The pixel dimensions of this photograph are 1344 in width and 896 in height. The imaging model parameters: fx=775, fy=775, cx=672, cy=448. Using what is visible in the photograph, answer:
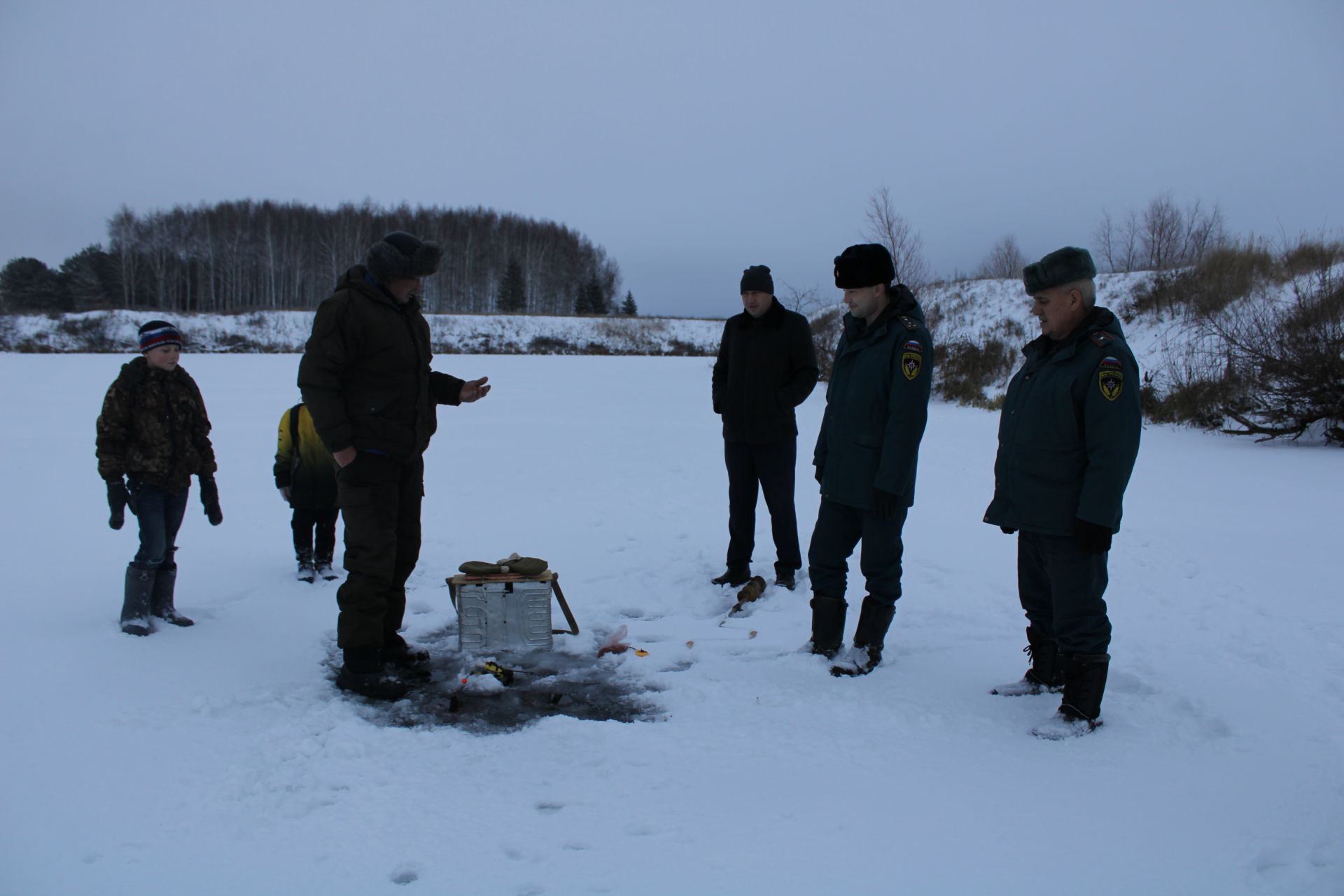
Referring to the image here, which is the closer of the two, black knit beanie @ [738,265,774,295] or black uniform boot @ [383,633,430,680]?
black uniform boot @ [383,633,430,680]

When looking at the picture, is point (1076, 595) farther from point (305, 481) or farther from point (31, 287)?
point (31, 287)

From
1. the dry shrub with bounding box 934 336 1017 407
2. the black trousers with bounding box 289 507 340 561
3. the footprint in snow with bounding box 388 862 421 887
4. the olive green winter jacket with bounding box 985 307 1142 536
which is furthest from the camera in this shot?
the dry shrub with bounding box 934 336 1017 407

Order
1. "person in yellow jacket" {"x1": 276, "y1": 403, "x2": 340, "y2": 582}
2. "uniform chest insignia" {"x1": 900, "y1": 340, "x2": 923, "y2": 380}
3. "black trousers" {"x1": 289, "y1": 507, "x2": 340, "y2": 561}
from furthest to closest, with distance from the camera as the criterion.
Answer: "black trousers" {"x1": 289, "y1": 507, "x2": 340, "y2": 561}
"person in yellow jacket" {"x1": 276, "y1": 403, "x2": 340, "y2": 582}
"uniform chest insignia" {"x1": 900, "y1": 340, "x2": 923, "y2": 380}

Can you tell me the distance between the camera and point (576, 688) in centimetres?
358

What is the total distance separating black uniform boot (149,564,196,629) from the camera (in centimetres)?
423

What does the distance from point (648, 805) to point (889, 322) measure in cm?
232

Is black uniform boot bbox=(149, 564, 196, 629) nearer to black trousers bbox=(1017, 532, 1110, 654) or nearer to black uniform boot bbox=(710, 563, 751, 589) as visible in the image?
black uniform boot bbox=(710, 563, 751, 589)

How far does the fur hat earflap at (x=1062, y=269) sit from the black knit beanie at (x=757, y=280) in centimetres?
194

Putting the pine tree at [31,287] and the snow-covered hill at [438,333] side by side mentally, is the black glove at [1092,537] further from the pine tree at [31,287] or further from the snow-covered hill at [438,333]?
the pine tree at [31,287]

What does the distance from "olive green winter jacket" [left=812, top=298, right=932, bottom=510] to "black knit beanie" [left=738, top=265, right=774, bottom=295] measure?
1101mm

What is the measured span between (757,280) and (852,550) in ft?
6.23

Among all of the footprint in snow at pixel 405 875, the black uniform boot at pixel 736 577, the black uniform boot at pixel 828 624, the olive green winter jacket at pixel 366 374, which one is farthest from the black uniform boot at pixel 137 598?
the black uniform boot at pixel 828 624

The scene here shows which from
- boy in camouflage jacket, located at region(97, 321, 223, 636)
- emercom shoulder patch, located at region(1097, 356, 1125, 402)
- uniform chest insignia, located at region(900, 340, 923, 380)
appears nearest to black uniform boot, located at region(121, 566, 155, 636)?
boy in camouflage jacket, located at region(97, 321, 223, 636)

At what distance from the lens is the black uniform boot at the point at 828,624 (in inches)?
148
